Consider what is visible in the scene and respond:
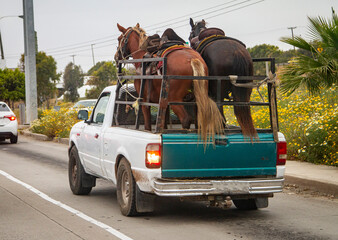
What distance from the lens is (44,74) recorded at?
57.5 m

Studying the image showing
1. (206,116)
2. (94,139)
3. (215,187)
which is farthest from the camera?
(94,139)

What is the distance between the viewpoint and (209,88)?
8906mm

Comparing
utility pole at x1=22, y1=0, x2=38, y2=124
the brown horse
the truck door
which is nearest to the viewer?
the brown horse

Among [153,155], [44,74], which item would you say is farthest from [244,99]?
[44,74]

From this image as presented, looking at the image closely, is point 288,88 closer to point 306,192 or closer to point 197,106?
point 306,192

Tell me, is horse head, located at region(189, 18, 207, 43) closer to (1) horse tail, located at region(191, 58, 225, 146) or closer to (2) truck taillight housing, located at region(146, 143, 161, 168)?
(1) horse tail, located at region(191, 58, 225, 146)

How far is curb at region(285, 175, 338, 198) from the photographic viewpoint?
10.7m

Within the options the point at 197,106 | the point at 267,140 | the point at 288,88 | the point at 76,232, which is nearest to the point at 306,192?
the point at 288,88

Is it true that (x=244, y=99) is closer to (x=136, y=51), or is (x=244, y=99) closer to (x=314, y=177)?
(x=136, y=51)

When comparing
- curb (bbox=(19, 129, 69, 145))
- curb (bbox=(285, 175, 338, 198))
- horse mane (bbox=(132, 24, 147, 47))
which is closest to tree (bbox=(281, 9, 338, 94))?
curb (bbox=(285, 175, 338, 198))

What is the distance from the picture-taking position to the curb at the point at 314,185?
10.7m

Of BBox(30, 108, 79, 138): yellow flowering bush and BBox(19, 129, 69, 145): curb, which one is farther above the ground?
BBox(30, 108, 79, 138): yellow flowering bush

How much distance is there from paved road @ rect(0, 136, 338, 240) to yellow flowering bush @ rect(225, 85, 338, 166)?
282 cm

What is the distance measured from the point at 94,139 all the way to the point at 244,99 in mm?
2532
